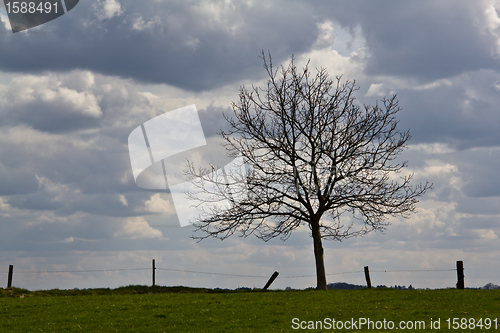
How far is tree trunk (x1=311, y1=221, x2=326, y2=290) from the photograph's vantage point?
83.9 feet

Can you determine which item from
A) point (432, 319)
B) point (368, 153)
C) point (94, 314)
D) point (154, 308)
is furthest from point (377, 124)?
point (94, 314)

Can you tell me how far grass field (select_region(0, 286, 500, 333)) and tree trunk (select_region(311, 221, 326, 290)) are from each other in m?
3.18

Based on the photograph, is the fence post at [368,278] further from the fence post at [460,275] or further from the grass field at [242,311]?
the grass field at [242,311]

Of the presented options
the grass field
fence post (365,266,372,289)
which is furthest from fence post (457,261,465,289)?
fence post (365,266,372,289)

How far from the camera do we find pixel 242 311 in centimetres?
1748

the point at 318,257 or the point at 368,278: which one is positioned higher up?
the point at 318,257

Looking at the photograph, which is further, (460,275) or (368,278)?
(368,278)

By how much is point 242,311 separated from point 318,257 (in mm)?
9269

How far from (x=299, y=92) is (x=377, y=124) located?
503 cm

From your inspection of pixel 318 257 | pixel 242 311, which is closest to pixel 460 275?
pixel 318 257

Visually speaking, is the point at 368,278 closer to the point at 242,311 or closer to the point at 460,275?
the point at 460,275

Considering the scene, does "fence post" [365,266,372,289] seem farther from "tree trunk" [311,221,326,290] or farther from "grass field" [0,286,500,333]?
"grass field" [0,286,500,333]

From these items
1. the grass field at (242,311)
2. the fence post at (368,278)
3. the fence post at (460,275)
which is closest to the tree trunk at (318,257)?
the grass field at (242,311)

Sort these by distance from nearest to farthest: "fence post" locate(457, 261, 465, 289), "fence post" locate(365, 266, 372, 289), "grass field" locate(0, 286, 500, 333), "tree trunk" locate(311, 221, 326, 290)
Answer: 1. "grass field" locate(0, 286, 500, 333)
2. "fence post" locate(457, 261, 465, 289)
3. "tree trunk" locate(311, 221, 326, 290)
4. "fence post" locate(365, 266, 372, 289)
